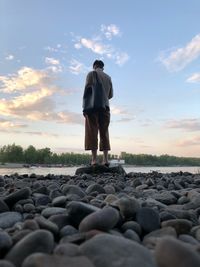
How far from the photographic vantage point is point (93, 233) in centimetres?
178

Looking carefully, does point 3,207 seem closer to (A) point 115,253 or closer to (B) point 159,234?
(B) point 159,234

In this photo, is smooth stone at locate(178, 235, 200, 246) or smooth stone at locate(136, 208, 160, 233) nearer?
smooth stone at locate(178, 235, 200, 246)

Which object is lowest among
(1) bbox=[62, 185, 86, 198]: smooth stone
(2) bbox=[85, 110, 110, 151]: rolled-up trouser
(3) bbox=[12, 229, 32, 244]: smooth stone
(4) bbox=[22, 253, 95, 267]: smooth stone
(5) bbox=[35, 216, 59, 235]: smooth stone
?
(4) bbox=[22, 253, 95, 267]: smooth stone

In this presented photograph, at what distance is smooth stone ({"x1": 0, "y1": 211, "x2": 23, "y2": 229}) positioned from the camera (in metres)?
2.42

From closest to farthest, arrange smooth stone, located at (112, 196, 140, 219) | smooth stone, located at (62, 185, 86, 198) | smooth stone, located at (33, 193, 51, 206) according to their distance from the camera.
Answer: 1. smooth stone, located at (112, 196, 140, 219)
2. smooth stone, located at (33, 193, 51, 206)
3. smooth stone, located at (62, 185, 86, 198)

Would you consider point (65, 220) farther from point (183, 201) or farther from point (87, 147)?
point (87, 147)

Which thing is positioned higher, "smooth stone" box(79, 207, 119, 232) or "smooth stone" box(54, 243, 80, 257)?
"smooth stone" box(79, 207, 119, 232)

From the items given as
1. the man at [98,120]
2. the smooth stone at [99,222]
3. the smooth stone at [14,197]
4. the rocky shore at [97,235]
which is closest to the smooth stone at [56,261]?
the rocky shore at [97,235]

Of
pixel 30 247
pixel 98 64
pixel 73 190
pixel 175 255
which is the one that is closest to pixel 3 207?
pixel 73 190

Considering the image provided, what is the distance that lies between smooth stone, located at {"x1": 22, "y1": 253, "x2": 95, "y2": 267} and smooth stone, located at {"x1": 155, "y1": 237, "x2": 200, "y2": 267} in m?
0.25

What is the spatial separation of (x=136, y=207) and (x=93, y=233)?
0.57 m

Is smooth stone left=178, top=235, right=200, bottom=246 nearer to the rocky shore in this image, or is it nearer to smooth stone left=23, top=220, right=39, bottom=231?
the rocky shore

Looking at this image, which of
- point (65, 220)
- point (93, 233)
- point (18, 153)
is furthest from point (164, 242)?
point (18, 153)

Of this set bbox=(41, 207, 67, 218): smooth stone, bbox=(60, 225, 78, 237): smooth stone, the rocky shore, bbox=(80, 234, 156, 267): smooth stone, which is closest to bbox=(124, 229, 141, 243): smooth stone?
the rocky shore
